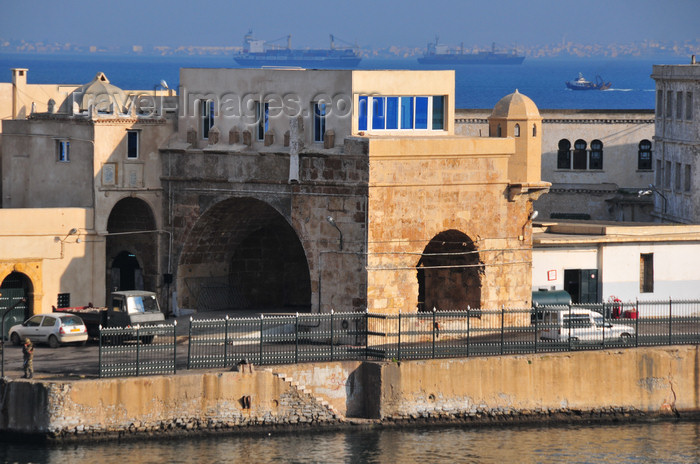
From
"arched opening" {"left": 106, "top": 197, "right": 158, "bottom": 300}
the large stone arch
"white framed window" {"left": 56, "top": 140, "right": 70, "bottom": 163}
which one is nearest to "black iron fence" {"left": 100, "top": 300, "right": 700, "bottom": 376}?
the large stone arch

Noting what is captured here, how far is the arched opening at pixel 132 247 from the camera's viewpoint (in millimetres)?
59688

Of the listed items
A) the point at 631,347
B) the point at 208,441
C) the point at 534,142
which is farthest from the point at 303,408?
the point at 534,142

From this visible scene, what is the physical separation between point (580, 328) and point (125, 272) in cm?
1741

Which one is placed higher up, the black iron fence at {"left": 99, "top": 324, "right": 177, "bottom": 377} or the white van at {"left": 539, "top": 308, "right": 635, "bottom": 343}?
the white van at {"left": 539, "top": 308, "right": 635, "bottom": 343}

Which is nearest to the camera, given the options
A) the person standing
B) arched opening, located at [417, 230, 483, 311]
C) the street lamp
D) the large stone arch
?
the person standing

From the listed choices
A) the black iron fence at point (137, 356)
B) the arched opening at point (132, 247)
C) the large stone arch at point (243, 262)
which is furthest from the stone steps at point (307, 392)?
the arched opening at point (132, 247)

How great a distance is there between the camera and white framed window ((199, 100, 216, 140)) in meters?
58.6

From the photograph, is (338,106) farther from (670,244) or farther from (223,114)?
(670,244)

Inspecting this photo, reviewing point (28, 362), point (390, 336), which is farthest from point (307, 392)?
point (28, 362)

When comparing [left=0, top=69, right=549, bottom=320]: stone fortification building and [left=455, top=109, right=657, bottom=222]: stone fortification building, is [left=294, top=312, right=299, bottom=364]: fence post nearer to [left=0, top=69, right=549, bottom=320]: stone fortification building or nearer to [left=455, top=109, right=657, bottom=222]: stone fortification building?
[left=0, top=69, right=549, bottom=320]: stone fortification building

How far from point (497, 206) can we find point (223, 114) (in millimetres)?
9930

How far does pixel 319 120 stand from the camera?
2190 inches

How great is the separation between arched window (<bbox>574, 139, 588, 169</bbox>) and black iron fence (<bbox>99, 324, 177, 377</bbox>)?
1442 inches

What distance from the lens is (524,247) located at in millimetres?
57188
